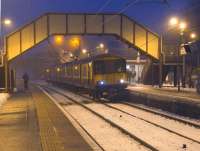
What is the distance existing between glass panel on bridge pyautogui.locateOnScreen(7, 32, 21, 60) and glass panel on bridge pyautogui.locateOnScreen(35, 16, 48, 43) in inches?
77.8

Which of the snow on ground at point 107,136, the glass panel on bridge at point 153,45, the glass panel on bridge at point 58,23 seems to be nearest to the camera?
the snow on ground at point 107,136

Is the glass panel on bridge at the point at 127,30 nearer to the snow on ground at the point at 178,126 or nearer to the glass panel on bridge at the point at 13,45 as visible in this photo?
the glass panel on bridge at the point at 13,45

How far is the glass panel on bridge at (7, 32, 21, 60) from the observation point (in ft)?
162

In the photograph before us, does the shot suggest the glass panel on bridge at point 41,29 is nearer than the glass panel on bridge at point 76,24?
Yes

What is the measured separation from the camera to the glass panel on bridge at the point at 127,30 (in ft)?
171

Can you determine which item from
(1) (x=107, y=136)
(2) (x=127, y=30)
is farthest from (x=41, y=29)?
(1) (x=107, y=136)

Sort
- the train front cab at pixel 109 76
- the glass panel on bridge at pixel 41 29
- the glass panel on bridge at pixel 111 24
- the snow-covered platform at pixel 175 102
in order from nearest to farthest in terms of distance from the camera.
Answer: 1. the snow-covered platform at pixel 175 102
2. the train front cab at pixel 109 76
3. the glass panel on bridge at pixel 41 29
4. the glass panel on bridge at pixel 111 24

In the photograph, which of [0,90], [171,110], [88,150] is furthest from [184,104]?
[0,90]

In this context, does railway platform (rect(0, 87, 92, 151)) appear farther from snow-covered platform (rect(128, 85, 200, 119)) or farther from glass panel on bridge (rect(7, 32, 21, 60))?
glass panel on bridge (rect(7, 32, 21, 60))

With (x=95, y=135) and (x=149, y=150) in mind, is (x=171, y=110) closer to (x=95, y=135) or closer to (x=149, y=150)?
(x=95, y=135)

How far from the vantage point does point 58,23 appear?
166ft

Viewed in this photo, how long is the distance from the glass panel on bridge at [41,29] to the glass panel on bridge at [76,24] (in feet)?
8.03

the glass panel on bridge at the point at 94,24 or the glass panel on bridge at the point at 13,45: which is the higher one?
the glass panel on bridge at the point at 94,24

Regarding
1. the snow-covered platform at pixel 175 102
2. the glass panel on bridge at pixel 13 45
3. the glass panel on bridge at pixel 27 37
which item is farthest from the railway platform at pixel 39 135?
the glass panel on bridge at pixel 27 37
